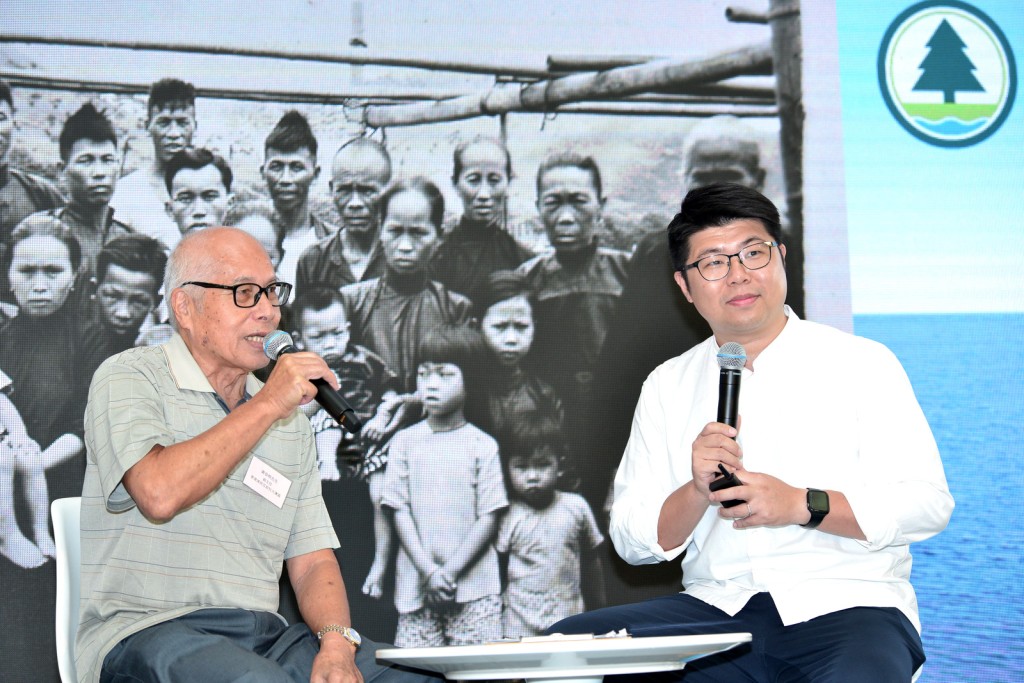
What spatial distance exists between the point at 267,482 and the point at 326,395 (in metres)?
0.40

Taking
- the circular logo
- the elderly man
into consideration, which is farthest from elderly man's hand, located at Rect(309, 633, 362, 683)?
the circular logo

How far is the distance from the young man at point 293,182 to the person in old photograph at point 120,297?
1.29ft

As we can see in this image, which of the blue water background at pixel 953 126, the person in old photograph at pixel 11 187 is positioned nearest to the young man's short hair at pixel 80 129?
the person in old photograph at pixel 11 187

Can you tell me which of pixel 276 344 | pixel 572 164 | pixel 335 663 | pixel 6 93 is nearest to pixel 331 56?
pixel 572 164

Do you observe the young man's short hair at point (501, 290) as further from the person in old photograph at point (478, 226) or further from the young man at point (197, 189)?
the young man at point (197, 189)

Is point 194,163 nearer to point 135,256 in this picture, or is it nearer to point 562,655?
point 135,256

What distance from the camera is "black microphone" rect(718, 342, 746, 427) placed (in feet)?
6.33

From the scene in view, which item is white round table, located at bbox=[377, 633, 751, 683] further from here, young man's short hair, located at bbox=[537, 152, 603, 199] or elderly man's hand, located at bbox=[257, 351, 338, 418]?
young man's short hair, located at bbox=[537, 152, 603, 199]

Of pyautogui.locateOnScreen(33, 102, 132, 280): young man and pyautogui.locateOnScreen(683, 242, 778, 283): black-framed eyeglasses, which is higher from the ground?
pyautogui.locateOnScreen(33, 102, 132, 280): young man

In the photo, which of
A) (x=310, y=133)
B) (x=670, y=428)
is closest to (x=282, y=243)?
(x=310, y=133)

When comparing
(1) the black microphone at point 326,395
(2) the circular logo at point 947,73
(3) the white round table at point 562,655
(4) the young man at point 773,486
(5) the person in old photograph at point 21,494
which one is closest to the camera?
(3) the white round table at point 562,655

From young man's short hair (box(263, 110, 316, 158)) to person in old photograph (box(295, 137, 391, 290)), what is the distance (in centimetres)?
10

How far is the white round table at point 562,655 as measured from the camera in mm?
1489

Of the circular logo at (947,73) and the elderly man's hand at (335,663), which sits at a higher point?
the circular logo at (947,73)
